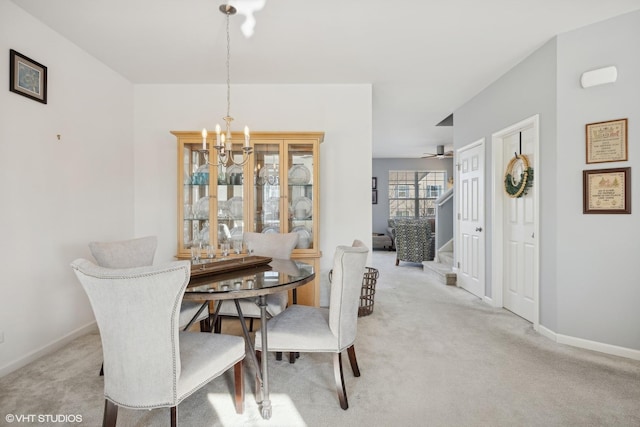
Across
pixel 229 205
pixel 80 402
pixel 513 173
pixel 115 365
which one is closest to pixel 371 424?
pixel 115 365

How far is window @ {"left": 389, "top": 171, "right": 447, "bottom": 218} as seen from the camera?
9.74 metres

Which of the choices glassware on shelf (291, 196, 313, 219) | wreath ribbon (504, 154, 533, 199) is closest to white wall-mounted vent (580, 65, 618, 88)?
wreath ribbon (504, 154, 533, 199)

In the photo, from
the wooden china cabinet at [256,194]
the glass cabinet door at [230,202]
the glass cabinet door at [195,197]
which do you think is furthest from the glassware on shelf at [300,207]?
the glass cabinet door at [195,197]

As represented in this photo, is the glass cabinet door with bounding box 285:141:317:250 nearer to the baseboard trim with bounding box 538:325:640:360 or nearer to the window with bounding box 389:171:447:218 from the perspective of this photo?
the baseboard trim with bounding box 538:325:640:360

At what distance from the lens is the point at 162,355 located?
1357 mm

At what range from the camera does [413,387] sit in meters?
2.10

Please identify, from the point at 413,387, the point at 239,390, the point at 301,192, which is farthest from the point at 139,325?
the point at 301,192

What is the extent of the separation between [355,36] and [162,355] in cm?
266

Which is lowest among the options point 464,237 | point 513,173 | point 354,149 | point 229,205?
point 464,237

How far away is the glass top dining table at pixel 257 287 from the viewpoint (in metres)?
1.71

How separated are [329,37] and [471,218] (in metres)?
2.90

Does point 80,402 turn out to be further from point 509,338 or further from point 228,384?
point 509,338

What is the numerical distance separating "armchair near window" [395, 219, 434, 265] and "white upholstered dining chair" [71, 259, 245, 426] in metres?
5.40

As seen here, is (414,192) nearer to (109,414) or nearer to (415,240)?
(415,240)
